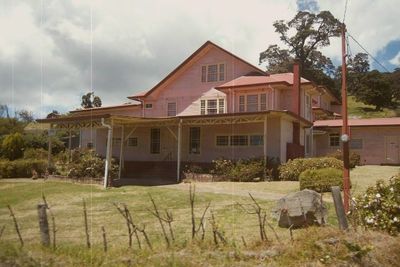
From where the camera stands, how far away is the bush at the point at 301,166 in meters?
24.2

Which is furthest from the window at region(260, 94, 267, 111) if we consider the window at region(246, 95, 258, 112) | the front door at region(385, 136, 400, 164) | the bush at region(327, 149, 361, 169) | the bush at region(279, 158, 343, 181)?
the front door at region(385, 136, 400, 164)

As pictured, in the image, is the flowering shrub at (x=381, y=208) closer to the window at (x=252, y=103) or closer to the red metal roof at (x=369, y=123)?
the window at (x=252, y=103)

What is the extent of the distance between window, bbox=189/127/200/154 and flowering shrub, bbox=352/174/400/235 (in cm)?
2212

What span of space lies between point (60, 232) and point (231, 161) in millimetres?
16114

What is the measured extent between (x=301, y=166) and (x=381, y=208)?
604 inches

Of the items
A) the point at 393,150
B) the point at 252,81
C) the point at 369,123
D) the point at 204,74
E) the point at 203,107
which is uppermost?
the point at 204,74

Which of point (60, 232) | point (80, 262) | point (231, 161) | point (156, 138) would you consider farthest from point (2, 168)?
point (80, 262)

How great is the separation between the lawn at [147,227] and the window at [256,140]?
589cm

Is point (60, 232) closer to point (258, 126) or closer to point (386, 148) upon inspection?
point (258, 126)

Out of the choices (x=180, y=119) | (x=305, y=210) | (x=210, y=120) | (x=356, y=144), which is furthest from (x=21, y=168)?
(x=356, y=144)

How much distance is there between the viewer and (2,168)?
3073 centimetres

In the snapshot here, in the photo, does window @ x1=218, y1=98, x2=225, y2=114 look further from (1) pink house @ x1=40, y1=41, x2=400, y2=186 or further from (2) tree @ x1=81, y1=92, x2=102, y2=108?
(2) tree @ x1=81, y1=92, x2=102, y2=108

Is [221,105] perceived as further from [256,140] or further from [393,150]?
[393,150]

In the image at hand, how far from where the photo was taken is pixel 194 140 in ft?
106
